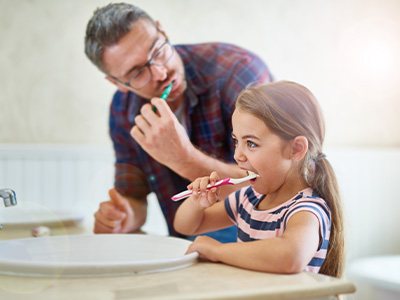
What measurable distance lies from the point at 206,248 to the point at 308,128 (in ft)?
0.82

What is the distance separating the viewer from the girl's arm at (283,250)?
784 millimetres

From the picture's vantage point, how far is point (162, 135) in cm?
115

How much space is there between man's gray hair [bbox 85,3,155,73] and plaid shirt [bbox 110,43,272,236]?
96 mm

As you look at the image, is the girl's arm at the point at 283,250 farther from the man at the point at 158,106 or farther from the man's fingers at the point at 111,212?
the man's fingers at the point at 111,212

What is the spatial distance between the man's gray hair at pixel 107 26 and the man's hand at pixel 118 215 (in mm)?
277

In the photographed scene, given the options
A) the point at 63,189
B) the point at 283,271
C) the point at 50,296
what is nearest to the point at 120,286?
the point at 50,296

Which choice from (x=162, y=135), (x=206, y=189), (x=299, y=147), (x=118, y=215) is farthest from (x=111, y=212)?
(x=299, y=147)

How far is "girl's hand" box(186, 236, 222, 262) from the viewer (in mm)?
865

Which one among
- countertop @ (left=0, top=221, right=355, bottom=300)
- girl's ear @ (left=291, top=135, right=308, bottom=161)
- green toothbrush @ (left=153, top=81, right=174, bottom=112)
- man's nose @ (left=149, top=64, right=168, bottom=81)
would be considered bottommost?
countertop @ (left=0, top=221, right=355, bottom=300)

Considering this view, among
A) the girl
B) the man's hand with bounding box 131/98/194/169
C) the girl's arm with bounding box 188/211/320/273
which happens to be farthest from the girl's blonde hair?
the man's hand with bounding box 131/98/194/169

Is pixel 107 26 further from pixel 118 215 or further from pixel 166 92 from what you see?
pixel 118 215

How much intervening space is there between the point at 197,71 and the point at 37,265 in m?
0.58

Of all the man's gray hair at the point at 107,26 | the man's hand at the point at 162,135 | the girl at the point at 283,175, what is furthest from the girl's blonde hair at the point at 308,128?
the man's gray hair at the point at 107,26

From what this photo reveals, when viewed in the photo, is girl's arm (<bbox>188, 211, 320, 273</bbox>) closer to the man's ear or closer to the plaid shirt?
the plaid shirt
